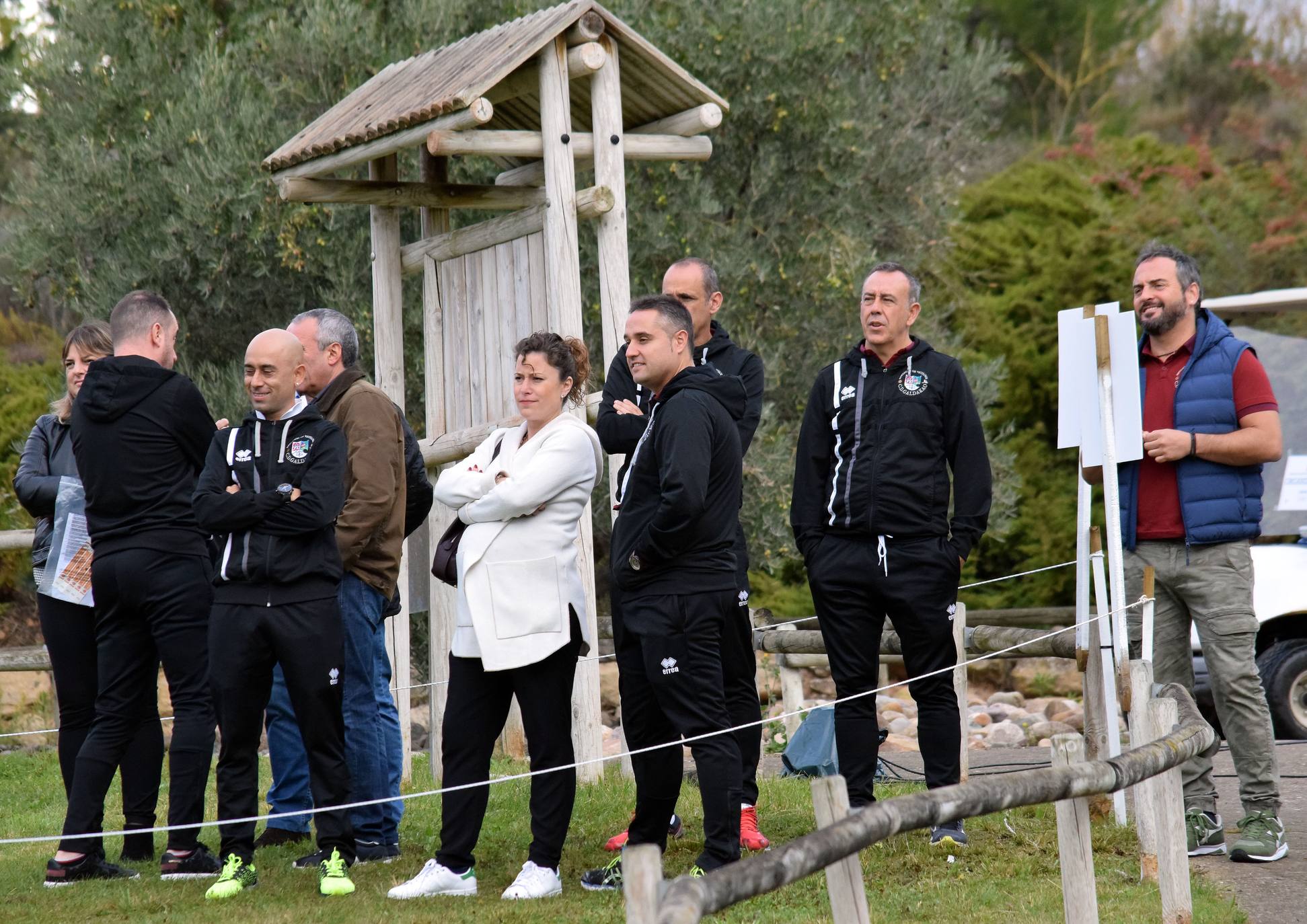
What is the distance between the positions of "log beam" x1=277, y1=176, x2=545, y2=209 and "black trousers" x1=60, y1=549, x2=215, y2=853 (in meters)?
2.70

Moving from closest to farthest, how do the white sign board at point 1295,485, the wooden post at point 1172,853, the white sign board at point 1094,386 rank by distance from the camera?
the wooden post at point 1172,853 → the white sign board at point 1094,386 → the white sign board at point 1295,485

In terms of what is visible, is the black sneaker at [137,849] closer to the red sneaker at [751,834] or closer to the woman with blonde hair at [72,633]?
the woman with blonde hair at [72,633]

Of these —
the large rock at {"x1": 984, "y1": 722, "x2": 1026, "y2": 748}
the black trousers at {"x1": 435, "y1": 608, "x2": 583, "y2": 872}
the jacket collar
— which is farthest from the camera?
the large rock at {"x1": 984, "y1": 722, "x2": 1026, "y2": 748}

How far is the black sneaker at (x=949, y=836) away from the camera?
18.5ft

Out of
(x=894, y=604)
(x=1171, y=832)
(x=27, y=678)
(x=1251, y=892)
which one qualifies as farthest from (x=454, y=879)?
(x=27, y=678)

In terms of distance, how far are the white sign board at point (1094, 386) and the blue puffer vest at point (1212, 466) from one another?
0.17 metres

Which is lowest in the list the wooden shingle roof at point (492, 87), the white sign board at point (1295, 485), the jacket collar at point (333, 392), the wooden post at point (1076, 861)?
the wooden post at point (1076, 861)

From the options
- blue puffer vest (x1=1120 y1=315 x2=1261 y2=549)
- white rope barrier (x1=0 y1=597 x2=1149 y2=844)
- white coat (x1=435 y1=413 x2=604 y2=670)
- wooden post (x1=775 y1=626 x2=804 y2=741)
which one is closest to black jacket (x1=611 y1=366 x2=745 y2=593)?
white coat (x1=435 y1=413 x2=604 y2=670)

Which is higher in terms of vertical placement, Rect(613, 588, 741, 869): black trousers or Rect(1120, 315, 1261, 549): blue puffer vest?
Rect(1120, 315, 1261, 549): blue puffer vest

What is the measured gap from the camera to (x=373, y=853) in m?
5.83

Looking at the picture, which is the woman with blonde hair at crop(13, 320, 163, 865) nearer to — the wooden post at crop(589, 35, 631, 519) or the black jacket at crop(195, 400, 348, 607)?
the black jacket at crop(195, 400, 348, 607)

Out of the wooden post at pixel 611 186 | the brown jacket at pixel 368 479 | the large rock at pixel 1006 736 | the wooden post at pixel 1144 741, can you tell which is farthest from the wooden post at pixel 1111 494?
the large rock at pixel 1006 736

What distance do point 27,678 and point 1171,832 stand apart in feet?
31.1

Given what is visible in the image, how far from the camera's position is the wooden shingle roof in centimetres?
679
